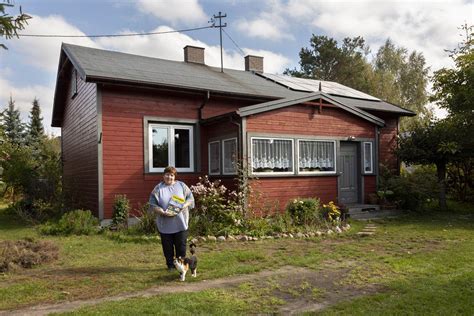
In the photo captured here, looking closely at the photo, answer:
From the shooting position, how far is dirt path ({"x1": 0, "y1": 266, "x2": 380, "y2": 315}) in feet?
15.0

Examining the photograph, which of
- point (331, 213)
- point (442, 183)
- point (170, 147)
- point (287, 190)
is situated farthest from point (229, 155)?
point (442, 183)

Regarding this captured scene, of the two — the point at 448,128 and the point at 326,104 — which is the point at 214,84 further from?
the point at 448,128

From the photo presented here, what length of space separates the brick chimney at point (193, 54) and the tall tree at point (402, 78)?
76.5 feet

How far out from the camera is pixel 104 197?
1131cm

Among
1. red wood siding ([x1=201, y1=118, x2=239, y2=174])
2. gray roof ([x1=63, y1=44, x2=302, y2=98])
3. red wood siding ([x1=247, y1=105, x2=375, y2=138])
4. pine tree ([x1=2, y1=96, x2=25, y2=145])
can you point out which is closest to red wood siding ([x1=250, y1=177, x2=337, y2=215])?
red wood siding ([x1=247, y1=105, x2=375, y2=138])

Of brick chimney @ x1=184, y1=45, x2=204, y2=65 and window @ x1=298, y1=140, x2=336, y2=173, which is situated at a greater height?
brick chimney @ x1=184, y1=45, x2=204, y2=65

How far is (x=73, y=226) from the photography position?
9.95m

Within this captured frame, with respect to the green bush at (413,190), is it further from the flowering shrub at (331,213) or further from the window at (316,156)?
the flowering shrub at (331,213)

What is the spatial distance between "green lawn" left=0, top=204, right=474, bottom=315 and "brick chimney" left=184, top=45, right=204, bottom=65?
34.1ft

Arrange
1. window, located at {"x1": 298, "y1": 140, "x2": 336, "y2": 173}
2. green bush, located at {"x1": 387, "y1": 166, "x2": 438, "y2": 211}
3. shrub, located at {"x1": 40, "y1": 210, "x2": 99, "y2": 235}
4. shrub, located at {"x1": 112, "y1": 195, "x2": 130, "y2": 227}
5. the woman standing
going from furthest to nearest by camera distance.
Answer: green bush, located at {"x1": 387, "y1": 166, "x2": 438, "y2": 211}, window, located at {"x1": 298, "y1": 140, "x2": 336, "y2": 173}, shrub, located at {"x1": 112, "y1": 195, "x2": 130, "y2": 227}, shrub, located at {"x1": 40, "y1": 210, "x2": 99, "y2": 235}, the woman standing

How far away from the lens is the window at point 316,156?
12594 mm

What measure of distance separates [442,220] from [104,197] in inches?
385

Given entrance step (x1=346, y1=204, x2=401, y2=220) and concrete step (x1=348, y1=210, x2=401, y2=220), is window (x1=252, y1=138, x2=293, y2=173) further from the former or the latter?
concrete step (x1=348, y1=210, x2=401, y2=220)

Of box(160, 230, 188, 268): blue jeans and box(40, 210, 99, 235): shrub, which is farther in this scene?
box(40, 210, 99, 235): shrub
